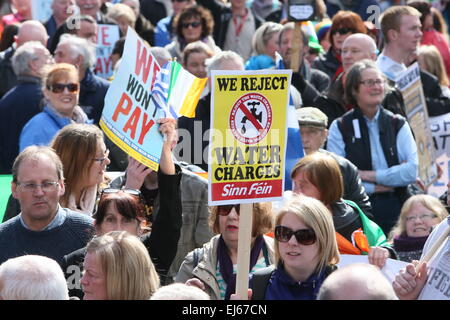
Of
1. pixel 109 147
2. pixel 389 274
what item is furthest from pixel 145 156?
pixel 109 147

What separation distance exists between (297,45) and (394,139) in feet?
5.16

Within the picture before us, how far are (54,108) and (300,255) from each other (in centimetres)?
344

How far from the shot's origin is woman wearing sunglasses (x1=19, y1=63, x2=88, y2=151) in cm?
815

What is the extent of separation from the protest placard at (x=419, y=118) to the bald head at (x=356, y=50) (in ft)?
1.59

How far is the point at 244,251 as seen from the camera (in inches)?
205

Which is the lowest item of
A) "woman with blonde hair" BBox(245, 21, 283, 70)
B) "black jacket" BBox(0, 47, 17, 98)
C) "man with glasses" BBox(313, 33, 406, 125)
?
"man with glasses" BBox(313, 33, 406, 125)

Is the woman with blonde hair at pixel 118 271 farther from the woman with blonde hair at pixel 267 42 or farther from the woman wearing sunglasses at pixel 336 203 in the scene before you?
the woman with blonde hair at pixel 267 42

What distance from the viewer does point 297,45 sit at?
975 centimetres

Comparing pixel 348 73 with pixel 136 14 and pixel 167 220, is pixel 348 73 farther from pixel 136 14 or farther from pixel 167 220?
pixel 136 14

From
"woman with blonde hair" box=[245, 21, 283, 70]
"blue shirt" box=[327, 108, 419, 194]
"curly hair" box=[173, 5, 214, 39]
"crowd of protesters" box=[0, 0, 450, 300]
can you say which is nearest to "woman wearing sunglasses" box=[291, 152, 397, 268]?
"crowd of protesters" box=[0, 0, 450, 300]

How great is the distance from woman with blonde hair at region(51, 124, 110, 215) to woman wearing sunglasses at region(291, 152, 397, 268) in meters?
1.19

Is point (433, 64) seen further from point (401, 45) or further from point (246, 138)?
point (246, 138)

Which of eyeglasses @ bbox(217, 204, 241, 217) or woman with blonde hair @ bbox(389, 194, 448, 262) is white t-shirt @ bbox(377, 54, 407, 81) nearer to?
woman with blonde hair @ bbox(389, 194, 448, 262)

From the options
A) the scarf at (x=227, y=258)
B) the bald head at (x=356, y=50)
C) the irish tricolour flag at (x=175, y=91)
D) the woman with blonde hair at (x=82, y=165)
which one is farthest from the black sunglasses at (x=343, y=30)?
the scarf at (x=227, y=258)
